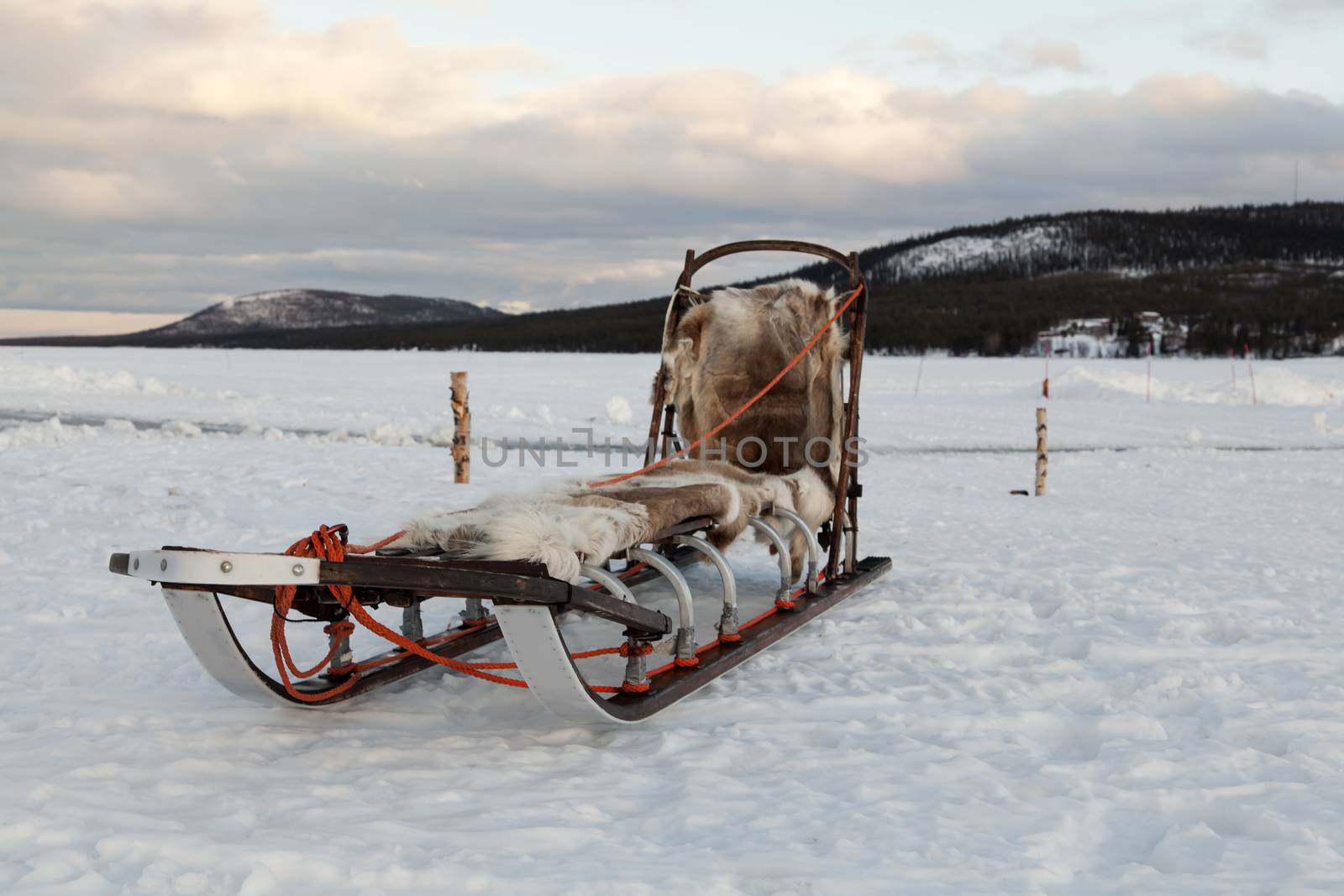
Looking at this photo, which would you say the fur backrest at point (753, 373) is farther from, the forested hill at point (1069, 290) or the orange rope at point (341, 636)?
the forested hill at point (1069, 290)

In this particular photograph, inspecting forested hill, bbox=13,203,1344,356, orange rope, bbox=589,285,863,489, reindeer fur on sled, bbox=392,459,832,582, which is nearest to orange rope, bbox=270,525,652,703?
reindeer fur on sled, bbox=392,459,832,582

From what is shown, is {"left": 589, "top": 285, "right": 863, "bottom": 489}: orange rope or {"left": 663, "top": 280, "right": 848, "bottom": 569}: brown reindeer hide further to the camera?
{"left": 663, "top": 280, "right": 848, "bottom": 569}: brown reindeer hide

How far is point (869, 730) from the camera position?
12.7 ft

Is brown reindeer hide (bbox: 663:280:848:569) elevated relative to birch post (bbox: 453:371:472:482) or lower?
elevated

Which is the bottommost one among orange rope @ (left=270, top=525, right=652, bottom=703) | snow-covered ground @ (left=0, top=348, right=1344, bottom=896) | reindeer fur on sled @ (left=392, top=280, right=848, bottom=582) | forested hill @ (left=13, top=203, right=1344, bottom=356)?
snow-covered ground @ (left=0, top=348, right=1344, bottom=896)

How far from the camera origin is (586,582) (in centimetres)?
707

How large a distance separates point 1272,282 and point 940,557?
125 m

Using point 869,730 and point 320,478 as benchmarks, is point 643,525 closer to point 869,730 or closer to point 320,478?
point 869,730

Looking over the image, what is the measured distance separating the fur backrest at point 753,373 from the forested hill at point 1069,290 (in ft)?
232

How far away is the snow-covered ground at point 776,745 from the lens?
8.95ft

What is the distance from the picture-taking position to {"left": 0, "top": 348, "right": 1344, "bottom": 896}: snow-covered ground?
2.73 meters

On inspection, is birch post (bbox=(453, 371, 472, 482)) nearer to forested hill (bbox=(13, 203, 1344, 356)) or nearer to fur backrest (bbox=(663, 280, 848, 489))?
fur backrest (bbox=(663, 280, 848, 489))

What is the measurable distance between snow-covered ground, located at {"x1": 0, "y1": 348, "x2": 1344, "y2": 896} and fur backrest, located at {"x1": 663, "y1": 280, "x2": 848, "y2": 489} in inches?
37.4

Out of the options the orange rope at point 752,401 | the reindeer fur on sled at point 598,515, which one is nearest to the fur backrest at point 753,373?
the orange rope at point 752,401
